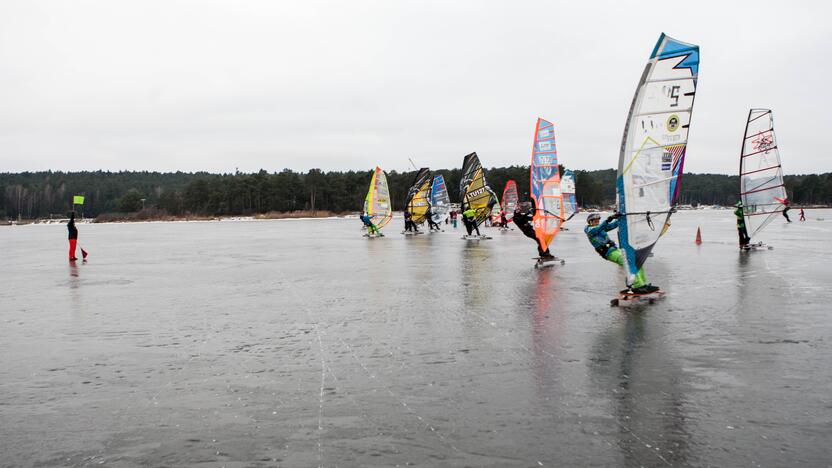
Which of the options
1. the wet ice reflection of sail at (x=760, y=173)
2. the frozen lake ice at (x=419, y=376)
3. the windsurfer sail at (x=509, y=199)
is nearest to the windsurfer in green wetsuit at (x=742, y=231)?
the wet ice reflection of sail at (x=760, y=173)

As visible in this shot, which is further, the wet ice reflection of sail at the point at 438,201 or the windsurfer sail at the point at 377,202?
the wet ice reflection of sail at the point at 438,201

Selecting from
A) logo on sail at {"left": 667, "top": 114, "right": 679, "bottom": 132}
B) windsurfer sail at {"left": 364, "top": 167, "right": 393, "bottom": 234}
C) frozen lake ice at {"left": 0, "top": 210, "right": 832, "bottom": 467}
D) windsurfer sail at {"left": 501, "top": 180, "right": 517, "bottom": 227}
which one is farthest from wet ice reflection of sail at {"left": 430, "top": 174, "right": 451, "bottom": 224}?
logo on sail at {"left": 667, "top": 114, "right": 679, "bottom": 132}

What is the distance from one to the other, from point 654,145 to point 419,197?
27.7m

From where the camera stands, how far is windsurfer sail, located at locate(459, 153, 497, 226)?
103 ft

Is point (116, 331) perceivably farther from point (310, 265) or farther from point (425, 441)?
point (310, 265)

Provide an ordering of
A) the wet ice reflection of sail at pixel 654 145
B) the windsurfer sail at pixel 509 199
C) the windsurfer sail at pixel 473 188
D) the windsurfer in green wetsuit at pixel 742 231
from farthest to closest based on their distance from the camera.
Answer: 1. the windsurfer sail at pixel 509 199
2. the windsurfer sail at pixel 473 188
3. the windsurfer in green wetsuit at pixel 742 231
4. the wet ice reflection of sail at pixel 654 145

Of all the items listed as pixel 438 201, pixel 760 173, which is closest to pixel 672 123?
pixel 760 173

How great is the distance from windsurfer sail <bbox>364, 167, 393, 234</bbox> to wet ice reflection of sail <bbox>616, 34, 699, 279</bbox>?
25.3m

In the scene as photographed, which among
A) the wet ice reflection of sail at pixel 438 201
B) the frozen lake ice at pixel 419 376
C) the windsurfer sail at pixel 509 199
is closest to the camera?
the frozen lake ice at pixel 419 376

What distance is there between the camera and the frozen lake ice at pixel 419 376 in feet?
14.0

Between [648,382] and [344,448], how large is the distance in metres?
2.93

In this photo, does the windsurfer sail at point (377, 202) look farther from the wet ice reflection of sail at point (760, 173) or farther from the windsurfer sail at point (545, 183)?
the wet ice reflection of sail at point (760, 173)

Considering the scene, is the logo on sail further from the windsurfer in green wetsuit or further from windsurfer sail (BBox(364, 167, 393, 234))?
windsurfer sail (BBox(364, 167, 393, 234))

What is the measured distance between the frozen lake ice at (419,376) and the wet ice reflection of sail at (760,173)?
9.76 meters
